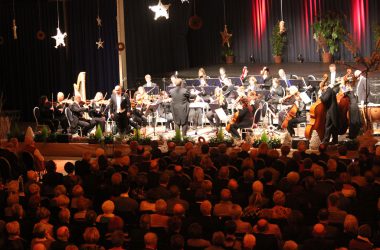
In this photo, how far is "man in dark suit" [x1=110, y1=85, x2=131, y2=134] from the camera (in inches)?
723

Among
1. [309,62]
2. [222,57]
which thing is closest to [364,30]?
[309,62]

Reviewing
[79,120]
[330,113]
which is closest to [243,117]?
[330,113]

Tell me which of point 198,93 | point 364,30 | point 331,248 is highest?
point 364,30

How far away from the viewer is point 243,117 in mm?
17266

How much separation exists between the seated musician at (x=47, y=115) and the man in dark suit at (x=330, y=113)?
22.3 feet

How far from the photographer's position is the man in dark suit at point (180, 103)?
1802 cm

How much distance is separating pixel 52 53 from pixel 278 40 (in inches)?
289

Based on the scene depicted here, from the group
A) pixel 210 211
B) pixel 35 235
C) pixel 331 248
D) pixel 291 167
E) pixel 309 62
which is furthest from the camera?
pixel 309 62

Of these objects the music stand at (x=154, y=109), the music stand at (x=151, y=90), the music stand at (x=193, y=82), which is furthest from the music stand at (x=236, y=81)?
the music stand at (x=154, y=109)

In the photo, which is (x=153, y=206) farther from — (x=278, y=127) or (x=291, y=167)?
(x=278, y=127)

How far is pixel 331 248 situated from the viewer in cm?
802

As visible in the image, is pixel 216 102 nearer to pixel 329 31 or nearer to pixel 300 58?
pixel 329 31

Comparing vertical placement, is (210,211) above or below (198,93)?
below

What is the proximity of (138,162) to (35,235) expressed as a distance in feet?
12.3
